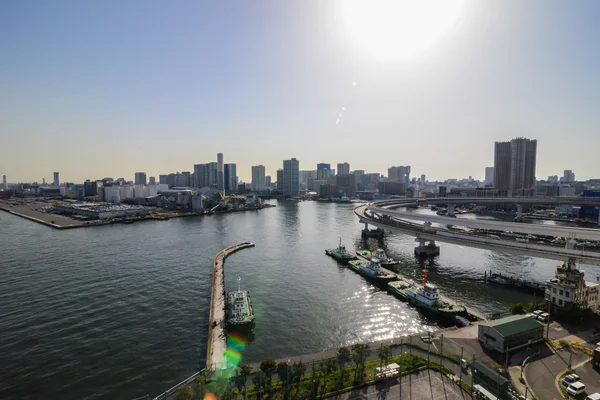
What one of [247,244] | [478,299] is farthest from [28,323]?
[478,299]

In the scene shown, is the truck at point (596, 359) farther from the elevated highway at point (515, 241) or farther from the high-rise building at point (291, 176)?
the high-rise building at point (291, 176)

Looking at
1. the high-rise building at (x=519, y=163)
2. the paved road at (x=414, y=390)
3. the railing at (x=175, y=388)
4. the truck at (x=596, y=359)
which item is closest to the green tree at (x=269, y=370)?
the paved road at (x=414, y=390)

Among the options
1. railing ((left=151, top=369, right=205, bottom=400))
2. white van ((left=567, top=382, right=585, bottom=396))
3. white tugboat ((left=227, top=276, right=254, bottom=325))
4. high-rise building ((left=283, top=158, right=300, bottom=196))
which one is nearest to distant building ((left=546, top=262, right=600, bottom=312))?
white van ((left=567, top=382, right=585, bottom=396))

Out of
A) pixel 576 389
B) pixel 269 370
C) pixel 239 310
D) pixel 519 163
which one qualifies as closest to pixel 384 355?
pixel 269 370

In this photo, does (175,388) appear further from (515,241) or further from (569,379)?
(515,241)

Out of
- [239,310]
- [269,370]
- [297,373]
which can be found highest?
[269,370]

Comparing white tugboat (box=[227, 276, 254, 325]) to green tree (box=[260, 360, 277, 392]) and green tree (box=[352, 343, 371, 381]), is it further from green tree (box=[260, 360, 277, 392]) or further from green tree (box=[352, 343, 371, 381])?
green tree (box=[352, 343, 371, 381])
